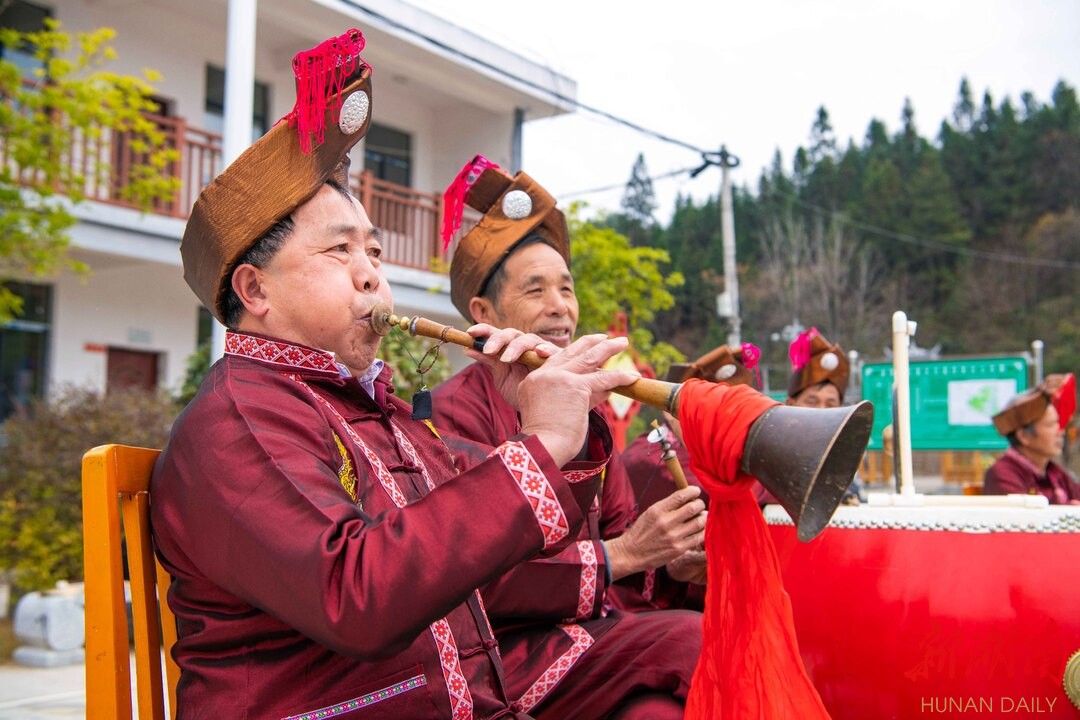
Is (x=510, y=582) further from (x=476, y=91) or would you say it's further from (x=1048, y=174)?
(x=1048, y=174)

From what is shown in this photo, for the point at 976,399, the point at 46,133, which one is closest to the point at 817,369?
the point at 976,399

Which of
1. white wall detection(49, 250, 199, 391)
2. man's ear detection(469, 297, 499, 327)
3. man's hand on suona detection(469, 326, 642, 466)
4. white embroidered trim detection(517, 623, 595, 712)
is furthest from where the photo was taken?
white wall detection(49, 250, 199, 391)

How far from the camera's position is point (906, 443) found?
2.20 m

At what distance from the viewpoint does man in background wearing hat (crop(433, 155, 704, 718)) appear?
197cm

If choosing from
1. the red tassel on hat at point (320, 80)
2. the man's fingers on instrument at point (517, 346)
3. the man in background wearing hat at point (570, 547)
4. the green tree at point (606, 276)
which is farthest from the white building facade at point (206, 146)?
the man's fingers on instrument at point (517, 346)

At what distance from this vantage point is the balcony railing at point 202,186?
9.15 meters

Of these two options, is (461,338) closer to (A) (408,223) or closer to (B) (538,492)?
(B) (538,492)

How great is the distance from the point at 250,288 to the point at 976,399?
6600 mm

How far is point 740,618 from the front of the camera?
1.50 meters

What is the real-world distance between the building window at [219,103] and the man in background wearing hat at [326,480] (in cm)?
971

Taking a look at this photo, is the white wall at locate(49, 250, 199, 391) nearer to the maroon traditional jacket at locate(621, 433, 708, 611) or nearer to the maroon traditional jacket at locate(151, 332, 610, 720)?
the maroon traditional jacket at locate(621, 433, 708, 611)

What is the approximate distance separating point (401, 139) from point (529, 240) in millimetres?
10199

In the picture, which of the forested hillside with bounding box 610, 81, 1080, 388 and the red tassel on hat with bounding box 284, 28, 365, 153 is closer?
the red tassel on hat with bounding box 284, 28, 365, 153

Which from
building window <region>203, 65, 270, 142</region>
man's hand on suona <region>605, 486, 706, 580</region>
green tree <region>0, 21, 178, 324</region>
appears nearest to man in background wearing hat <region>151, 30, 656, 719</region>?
man's hand on suona <region>605, 486, 706, 580</region>
